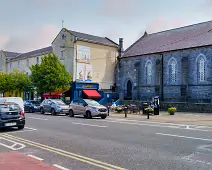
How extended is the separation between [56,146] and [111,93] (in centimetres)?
3338

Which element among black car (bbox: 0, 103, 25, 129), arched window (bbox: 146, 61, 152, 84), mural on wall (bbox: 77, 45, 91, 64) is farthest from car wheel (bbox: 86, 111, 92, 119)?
arched window (bbox: 146, 61, 152, 84)

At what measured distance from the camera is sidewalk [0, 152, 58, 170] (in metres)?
6.32

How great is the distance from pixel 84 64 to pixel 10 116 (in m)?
27.5

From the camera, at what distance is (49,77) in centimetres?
3275

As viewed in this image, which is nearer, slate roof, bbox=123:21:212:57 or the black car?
the black car

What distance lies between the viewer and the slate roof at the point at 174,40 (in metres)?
34.9

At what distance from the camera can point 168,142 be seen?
9758 mm

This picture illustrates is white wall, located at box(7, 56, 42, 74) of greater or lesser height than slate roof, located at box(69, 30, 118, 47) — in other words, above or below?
below

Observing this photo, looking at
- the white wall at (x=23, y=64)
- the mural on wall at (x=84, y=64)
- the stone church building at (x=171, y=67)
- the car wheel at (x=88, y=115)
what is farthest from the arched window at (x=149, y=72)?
the car wheel at (x=88, y=115)

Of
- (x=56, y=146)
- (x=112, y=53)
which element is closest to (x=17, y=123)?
(x=56, y=146)

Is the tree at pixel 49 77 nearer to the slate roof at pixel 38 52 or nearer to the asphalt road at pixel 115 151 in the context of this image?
the slate roof at pixel 38 52

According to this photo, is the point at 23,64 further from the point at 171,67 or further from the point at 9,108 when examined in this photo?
the point at 9,108

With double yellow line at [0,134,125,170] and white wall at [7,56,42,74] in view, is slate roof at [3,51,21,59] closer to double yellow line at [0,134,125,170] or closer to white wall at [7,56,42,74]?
white wall at [7,56,42,74]

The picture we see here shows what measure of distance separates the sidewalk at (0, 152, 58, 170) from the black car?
17.6 ft
